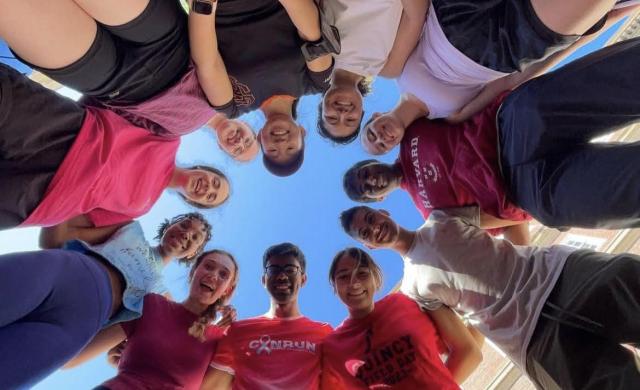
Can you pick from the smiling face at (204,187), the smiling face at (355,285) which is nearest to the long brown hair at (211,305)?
the smiling face at (204,187)

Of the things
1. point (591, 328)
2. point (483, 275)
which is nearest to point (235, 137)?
point (483, 275)

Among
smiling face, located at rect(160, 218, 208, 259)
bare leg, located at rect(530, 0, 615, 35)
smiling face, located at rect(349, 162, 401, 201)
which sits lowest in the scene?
smiling face, located at rect(160, 218, 208, 259)

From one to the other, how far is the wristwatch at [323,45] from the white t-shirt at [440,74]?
0.54 m

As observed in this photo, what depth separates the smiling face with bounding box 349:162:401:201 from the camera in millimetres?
2943

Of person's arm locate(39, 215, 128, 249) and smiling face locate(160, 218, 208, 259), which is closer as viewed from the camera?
person's arm locate(39, 215, 128, 249)

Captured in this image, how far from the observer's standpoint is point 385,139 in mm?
2850

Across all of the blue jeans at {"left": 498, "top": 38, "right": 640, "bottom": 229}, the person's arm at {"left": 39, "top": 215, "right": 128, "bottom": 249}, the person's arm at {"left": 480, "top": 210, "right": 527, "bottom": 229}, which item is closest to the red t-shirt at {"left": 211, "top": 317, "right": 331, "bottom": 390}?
the person's arm at {"left": 39, "top": 215, "right": 128, "bottom": 249}

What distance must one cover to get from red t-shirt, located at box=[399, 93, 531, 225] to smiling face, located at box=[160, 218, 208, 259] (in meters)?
1.53

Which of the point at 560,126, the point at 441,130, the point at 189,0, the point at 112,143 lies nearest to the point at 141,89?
the point at 112,143

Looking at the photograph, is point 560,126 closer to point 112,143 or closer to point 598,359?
point 598,359

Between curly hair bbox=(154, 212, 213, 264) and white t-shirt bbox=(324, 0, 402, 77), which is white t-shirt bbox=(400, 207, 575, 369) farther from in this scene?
curly hair bbox=(154, 212, 213, 264)

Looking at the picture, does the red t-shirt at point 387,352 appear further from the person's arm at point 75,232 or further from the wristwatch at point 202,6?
the wristwatch at point 202,6

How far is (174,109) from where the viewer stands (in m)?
2.19

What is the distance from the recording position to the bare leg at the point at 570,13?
172 centimetres
